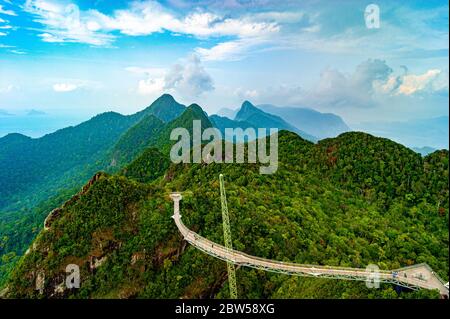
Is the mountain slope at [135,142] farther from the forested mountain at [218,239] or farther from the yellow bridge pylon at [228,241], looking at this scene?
the yellow bridge pylon at [228,241]

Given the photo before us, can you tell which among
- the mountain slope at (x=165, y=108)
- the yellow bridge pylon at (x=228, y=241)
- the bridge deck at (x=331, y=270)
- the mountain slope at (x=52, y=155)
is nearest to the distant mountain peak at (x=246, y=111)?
the mountain slope at (x=165, y=108)

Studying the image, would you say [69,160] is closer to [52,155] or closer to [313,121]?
[52,155]

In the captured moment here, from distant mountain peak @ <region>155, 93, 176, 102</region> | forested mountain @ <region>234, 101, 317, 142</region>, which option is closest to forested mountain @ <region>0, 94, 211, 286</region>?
distant mountain peak @ <region>155, 93, 176, 102</region>

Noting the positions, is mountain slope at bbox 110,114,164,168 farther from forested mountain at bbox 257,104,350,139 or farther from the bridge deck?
forested mountain at bbox 257,104,350,139

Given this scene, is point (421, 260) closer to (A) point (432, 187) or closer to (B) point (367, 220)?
(B) point (367, 220)
